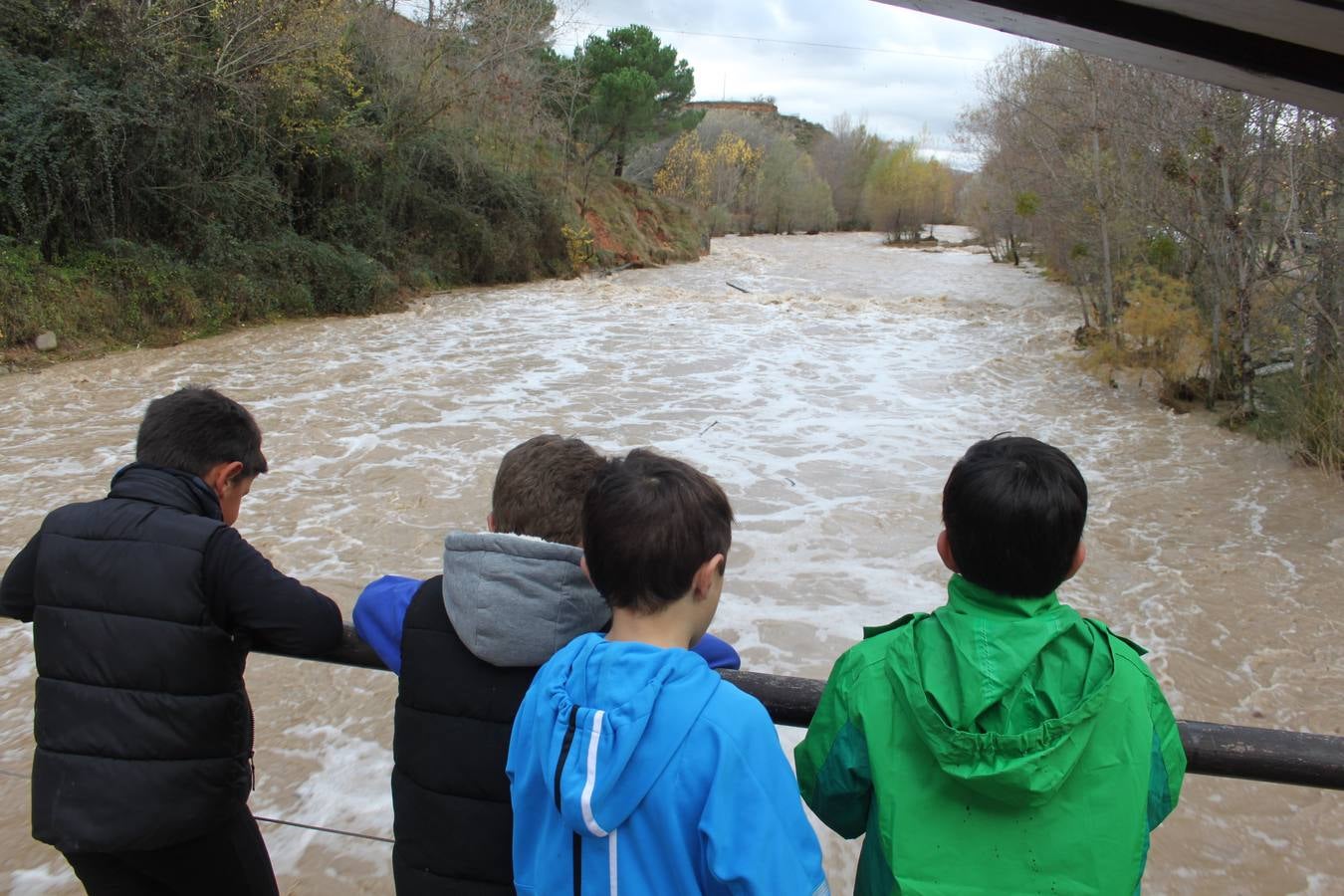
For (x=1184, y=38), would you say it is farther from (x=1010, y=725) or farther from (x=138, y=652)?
(x=138, y=652)

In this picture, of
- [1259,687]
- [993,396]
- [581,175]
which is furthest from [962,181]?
[1259,687]

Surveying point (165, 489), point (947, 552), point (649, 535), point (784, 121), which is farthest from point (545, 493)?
point (784, 121)

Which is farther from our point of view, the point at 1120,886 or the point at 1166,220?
the point at 1166,220

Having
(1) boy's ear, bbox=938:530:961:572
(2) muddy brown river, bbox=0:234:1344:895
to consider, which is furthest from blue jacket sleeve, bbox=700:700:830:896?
(2) muddy brown river, bbox=0:234:1344:895

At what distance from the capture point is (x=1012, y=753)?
1276mm

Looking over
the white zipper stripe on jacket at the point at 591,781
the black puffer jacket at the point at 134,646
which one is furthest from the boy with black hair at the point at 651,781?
the black puffer jacket at the point at 134,646

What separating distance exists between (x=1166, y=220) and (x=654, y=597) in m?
11.2

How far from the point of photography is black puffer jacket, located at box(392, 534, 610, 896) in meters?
1.48

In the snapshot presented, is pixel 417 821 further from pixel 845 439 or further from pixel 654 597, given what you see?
pixel 845 439

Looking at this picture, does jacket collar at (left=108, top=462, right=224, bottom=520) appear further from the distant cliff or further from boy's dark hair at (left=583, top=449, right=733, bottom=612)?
the distant cliff

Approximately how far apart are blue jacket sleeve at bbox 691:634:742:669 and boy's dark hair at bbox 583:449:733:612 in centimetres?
24

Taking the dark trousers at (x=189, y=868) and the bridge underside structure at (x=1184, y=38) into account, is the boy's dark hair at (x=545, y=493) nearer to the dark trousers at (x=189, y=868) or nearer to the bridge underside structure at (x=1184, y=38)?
the dark trousers at (x=189, y=868)

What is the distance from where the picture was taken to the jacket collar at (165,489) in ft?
5.93

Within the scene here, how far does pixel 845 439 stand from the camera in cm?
979
